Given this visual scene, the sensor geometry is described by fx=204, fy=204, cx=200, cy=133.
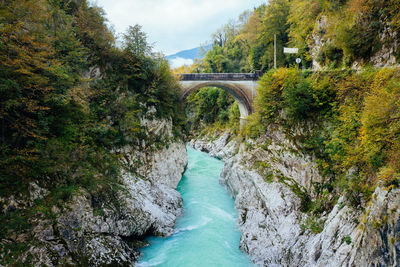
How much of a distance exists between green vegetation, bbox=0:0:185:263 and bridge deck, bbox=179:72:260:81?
499 cm

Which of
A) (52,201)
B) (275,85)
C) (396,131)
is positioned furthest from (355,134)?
(52,201)

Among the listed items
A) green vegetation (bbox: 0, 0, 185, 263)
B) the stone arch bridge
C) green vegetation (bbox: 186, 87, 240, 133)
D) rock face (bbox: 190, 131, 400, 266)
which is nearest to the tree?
green vegetation (bbox: 0, 0, 185, 263)

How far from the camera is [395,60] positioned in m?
8.22

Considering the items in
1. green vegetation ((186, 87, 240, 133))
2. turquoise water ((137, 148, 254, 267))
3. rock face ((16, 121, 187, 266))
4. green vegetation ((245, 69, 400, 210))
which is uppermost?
green vegetation ((186, 87, 240, 133))

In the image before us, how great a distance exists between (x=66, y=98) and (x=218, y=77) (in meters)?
14.8

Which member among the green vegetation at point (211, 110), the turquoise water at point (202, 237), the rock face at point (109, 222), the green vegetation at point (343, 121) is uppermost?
the green vegetation at point (211, 110)

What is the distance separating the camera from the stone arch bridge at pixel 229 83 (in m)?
19.5

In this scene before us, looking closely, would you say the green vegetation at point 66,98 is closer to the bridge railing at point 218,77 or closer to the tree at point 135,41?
the tree at point 135,41

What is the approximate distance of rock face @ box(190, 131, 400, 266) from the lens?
457cm

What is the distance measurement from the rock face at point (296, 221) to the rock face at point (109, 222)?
4.36 meters

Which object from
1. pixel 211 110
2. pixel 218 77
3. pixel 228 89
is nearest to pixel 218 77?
pixel 218 77

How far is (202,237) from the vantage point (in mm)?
10172

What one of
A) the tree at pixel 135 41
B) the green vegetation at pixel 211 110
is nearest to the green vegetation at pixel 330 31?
the green vegetation at pixel 211 110

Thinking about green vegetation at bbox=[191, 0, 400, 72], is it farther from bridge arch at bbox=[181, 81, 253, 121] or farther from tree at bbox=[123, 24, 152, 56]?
tree at bbox=[123, 24, 152, 56]
